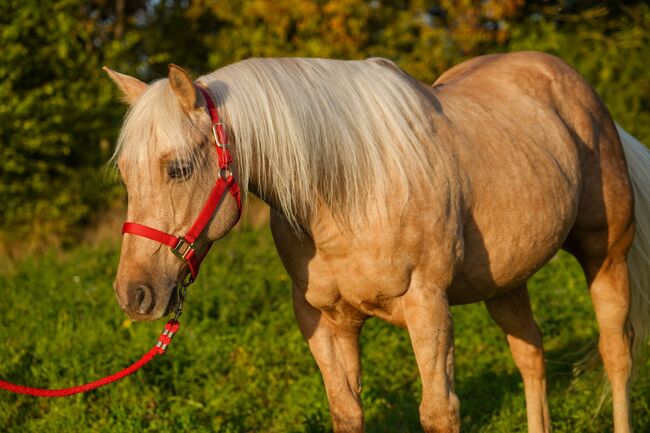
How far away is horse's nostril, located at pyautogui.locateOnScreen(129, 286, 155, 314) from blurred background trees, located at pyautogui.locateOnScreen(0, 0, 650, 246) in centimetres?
→ 853

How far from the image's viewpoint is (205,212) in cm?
277

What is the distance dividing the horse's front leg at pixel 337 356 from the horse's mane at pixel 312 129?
50 centimetres

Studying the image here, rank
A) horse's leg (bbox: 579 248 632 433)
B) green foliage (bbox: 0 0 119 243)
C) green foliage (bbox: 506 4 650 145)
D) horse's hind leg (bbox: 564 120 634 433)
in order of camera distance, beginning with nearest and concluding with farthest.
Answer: horse's hind leg (bbox: 564 120 634 433) → horse's leg (bbox: 579 248 632 433) → green foliage (bbox: 0 0 119 243) → green foliage (bbox: 506 4 650 145)

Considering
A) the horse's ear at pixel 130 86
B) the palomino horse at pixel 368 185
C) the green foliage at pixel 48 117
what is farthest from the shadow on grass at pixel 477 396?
the green foliage at pixel 48 117

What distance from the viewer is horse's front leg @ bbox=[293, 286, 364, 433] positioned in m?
3.41

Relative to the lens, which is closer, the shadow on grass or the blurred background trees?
the shadow on grass

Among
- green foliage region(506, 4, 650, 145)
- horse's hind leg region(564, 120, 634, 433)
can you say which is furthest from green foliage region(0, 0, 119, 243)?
horse's hind leg region(564, 120, 634, 433)

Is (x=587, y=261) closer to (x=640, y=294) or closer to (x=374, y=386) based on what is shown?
(x=640, y=294)

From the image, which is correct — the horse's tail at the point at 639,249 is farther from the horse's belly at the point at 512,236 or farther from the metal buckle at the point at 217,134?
the metal buckle at the point at 217,134

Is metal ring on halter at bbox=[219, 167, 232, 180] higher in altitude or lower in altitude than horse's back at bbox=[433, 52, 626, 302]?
higher

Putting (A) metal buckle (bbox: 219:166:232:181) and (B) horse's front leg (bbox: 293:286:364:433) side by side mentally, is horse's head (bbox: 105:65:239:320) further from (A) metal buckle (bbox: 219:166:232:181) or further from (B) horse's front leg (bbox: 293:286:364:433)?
(B) horse's front leg (bbox: 293:286:364:433)

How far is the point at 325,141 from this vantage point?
2980mm

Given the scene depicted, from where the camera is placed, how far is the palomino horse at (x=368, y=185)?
2.74 meters

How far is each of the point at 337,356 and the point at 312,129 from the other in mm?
1041
